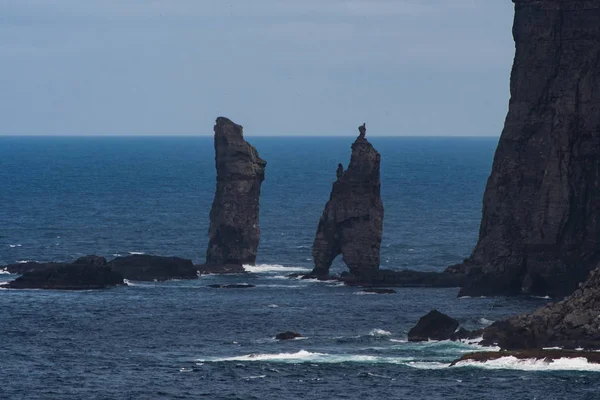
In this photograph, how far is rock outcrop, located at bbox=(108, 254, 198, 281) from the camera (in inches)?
5433

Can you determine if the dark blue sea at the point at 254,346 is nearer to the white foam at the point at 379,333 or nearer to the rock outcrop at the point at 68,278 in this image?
the white foam at the point at 379,333

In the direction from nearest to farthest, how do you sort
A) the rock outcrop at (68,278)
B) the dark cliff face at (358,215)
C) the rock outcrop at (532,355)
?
the rock outcrop at (532,355) < the rock outcrop at (68,278) < the dark cliff face at (358,215)

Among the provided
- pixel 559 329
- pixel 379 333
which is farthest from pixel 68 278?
pixel 559 329

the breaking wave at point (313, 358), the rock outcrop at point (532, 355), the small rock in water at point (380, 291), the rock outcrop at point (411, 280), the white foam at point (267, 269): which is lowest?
the white foam at point (267, 269)

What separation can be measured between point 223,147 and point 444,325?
50.5 meters

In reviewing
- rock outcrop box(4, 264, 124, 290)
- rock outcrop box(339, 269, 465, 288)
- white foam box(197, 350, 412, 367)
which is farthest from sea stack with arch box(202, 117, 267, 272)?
white foam box(197, 350, 412, 367)

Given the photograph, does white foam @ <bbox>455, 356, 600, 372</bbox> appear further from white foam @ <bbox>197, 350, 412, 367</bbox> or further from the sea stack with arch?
the sea stack with arch

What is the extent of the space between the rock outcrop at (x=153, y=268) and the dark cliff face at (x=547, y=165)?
88.9 ft

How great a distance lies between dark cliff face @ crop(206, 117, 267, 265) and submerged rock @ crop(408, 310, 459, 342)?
46.4m

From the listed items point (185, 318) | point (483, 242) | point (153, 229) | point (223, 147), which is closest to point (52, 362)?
point (185, 318)

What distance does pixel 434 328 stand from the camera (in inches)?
3976

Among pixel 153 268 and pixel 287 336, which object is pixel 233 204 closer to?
pixel 153 268

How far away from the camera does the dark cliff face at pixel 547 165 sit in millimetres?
118688

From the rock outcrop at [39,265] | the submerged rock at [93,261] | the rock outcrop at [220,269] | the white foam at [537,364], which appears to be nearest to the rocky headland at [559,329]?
the white foam at [537,364]
